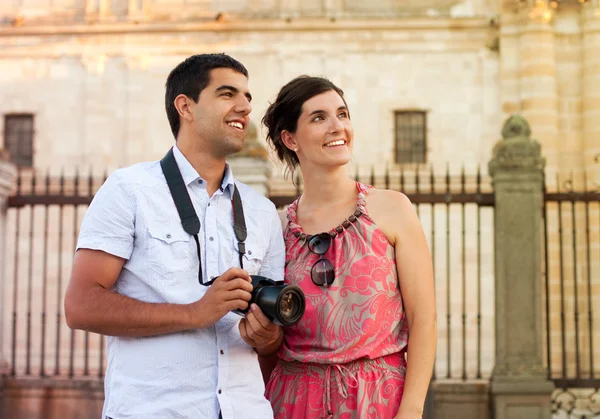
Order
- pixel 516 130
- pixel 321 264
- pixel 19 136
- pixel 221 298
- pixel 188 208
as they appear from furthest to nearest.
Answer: pixel 19 136
pixel 516 130
pixel 321 264
pixel 188 208
pixel 221 298

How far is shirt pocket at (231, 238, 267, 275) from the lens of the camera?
3.05 m

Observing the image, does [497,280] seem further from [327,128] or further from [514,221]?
[327,128]

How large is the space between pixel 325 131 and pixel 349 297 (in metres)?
0.65

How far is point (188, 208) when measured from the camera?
2.99m

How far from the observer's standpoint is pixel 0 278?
9.35m

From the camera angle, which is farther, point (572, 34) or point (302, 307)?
point (572, 34)

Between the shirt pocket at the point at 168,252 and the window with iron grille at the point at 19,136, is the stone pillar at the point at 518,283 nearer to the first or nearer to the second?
the shirt pocket at the point at 168,252

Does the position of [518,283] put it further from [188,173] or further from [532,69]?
[532,69]

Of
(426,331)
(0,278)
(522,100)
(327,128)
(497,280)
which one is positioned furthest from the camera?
(522,100)

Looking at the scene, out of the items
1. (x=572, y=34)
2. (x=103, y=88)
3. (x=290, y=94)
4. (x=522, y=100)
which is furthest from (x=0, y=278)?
(x=572, y=34)

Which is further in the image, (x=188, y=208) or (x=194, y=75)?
(x=194, y=75)

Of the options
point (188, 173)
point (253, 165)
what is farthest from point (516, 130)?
point (188, 173)

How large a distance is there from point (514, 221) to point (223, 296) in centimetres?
640

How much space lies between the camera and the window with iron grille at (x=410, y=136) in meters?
18.5
